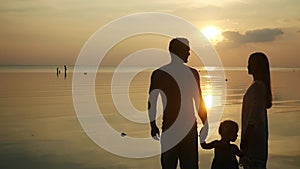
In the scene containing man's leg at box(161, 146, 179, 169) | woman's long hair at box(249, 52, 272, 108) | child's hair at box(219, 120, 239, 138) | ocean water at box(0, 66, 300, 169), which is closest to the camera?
woman's long hair at box(249, 52, 272, 108)

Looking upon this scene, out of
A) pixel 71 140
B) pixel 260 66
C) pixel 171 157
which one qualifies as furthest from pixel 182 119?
pixel 71 140

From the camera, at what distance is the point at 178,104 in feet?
17.9

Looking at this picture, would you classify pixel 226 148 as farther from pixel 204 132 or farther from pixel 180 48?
pixel 180 48

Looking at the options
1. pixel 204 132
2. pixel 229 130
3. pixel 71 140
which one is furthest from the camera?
pixel 71 140

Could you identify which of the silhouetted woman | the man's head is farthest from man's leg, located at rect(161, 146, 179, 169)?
the man's head

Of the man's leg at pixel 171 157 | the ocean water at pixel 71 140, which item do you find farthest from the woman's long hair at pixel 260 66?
the ocean water at pixel 71 140

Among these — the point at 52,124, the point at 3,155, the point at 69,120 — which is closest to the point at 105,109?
the point at 69,120

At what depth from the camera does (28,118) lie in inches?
762

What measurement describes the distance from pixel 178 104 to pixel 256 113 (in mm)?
1002

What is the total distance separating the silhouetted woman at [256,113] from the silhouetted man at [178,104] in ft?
2.23

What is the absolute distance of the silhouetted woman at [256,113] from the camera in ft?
16.3

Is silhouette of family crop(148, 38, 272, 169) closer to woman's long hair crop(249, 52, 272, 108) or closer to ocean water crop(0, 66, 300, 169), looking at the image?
woman's long hair crop(249, 52, 272, 108)

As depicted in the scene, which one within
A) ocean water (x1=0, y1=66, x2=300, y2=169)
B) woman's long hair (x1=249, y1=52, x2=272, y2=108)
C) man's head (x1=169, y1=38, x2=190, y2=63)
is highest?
man's head (x1=169, y1=38, x2=190, y2=63)

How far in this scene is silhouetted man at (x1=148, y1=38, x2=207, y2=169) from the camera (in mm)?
5426
